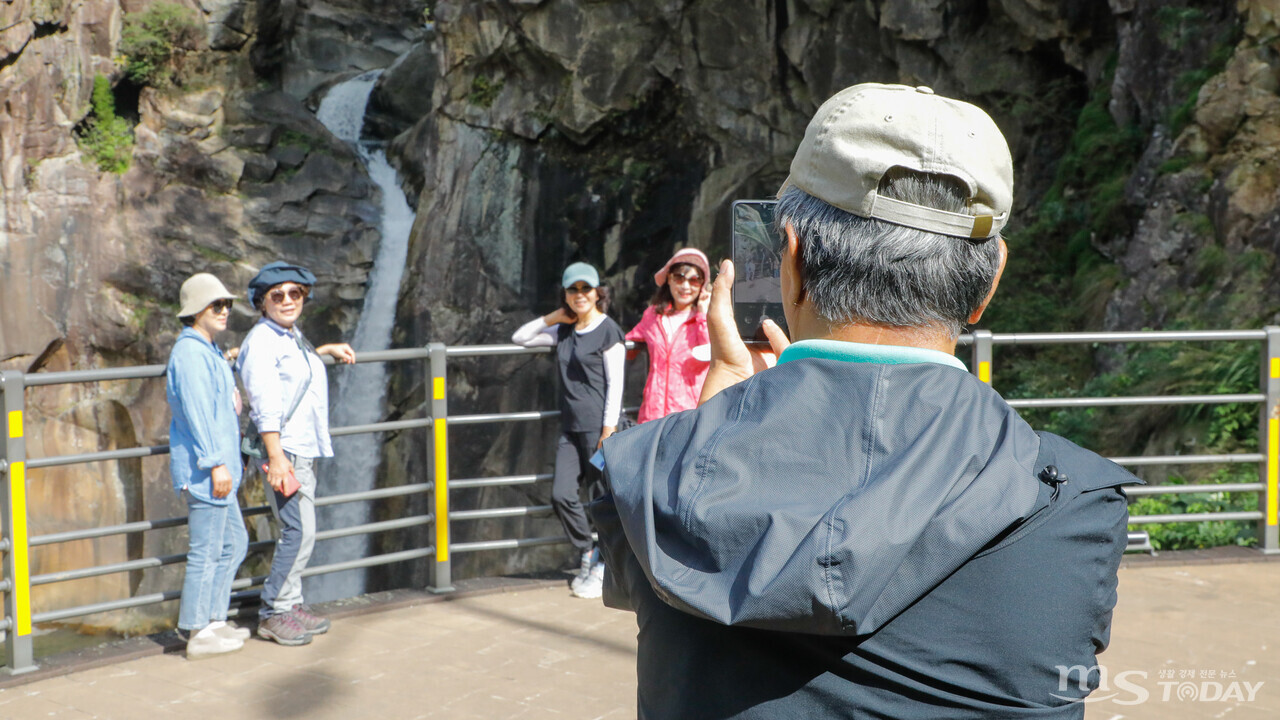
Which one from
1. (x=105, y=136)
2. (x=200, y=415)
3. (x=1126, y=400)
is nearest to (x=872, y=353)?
(x=200, y=415)

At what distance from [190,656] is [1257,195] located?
967 centimetres

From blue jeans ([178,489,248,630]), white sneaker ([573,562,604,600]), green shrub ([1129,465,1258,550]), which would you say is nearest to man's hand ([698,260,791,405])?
Answer: blue jeans ([178,489,248,630])

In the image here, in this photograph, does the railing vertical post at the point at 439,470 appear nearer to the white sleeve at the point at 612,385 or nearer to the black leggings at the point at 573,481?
the black leggings at the point at 573,481

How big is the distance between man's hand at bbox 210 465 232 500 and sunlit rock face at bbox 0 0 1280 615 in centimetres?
1227

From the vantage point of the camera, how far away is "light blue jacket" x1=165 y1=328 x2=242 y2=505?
15.1 feet

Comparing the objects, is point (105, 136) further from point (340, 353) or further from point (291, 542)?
point (291, 542)

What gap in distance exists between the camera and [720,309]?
1822 millimetres

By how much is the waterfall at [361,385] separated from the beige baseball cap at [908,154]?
55.5 feet

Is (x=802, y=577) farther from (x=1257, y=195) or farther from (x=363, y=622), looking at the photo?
(x=1257, y=195)

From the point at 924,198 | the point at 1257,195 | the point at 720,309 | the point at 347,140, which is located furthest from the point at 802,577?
the point at 347,140

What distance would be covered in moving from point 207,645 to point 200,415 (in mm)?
1017

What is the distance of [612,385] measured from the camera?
576 cm

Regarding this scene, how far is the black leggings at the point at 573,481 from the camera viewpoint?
19.0ft

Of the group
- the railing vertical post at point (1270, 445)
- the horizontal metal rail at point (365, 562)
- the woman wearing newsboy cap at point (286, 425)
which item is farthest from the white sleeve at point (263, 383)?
the railing vertical post at point (1270, 445)
